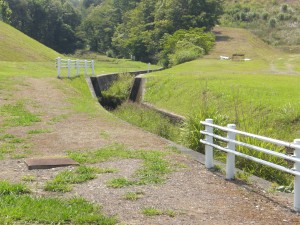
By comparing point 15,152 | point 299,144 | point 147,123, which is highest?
point 299,144

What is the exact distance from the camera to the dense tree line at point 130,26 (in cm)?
5759

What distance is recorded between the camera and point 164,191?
7688 millimetres

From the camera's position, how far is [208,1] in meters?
69.5

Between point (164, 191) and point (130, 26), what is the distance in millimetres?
75239

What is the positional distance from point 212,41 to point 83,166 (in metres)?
51.8

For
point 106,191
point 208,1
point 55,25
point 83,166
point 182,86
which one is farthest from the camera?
point 55,25

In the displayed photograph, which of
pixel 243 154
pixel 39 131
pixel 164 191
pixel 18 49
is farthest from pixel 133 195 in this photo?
pixel 18 49

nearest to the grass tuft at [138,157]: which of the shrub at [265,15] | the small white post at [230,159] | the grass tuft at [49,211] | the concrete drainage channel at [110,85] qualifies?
the small white post at [230,159]

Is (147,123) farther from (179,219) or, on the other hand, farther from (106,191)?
(179,219)

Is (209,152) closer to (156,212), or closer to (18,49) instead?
(156,212)

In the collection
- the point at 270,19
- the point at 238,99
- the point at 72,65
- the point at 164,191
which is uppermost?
the point at 270,19

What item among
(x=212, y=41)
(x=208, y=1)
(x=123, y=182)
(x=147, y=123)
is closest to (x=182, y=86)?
(x=147, y=123)

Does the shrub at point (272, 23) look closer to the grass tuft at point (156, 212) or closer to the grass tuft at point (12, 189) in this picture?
the grass tuft at point (12, 189)

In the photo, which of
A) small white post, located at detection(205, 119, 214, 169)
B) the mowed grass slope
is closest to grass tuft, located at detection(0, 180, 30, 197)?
small white post, located at detection(205, 119, 214, 169)
